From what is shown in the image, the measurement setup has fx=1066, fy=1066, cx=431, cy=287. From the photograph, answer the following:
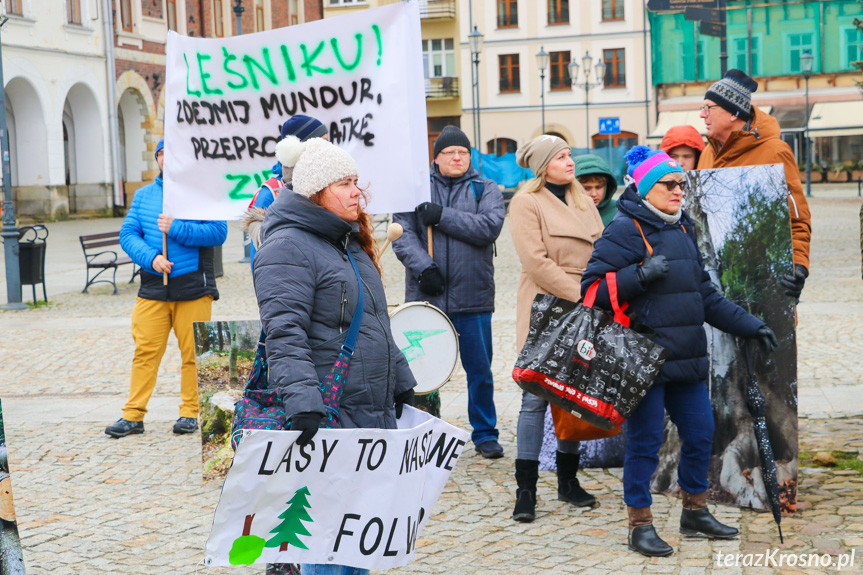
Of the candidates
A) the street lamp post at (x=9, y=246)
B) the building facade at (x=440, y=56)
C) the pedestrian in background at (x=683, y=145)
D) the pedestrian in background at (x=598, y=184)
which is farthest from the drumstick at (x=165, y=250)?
the building facade at (x=440, y=56)

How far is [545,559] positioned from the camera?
4512 mm

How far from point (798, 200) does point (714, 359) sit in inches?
36.0

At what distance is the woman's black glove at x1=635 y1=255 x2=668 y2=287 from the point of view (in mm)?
4348

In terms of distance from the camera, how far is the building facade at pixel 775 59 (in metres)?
48.8

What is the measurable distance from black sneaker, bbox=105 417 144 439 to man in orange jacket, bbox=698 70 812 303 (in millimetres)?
4102

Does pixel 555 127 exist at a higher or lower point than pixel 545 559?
higher

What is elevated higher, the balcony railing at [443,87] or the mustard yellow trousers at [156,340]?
the balcony railing at [443,87]

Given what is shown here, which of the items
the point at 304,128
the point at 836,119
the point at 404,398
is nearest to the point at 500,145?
the point at 836,119

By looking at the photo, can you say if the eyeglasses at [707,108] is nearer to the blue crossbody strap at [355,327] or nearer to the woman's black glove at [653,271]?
the woman's black glove at [653,271]

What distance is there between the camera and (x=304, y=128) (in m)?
4.76

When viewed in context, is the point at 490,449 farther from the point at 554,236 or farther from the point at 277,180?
the point at 277,180

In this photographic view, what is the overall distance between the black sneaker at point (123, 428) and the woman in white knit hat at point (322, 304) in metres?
3.70

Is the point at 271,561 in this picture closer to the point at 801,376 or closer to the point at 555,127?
the point at 801,376

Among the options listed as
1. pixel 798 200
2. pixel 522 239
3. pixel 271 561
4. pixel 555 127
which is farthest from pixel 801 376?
pixel 555 127
